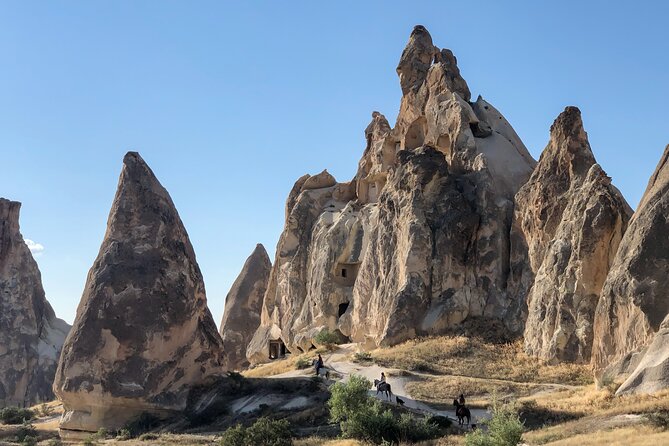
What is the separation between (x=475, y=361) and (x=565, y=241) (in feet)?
20.4

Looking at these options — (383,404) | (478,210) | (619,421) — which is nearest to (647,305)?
(619,421)

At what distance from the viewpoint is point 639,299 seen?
22781 mm

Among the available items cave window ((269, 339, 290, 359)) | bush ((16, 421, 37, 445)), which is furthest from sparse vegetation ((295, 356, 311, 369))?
cave window ((269, 339, 290, 359))

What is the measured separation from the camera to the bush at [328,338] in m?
44.7

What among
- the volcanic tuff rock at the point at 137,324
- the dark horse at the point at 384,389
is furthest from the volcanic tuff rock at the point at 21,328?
the dark horse at the point at 384,389

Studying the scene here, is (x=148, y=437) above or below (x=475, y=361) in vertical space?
below

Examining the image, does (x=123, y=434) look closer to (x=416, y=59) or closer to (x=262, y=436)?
(x=262, y=436)

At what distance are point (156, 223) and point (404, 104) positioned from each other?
24508 millimetres

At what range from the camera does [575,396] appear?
78.0ft

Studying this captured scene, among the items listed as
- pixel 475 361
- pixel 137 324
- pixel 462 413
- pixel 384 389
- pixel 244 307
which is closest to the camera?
pixel 462 413

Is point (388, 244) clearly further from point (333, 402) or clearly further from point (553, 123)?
point (333, 402)

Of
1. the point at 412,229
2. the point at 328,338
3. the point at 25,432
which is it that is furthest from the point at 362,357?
the point at 25,432

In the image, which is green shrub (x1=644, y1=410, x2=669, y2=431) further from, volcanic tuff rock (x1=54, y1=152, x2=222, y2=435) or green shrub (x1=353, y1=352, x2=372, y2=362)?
green shrub (x1=353, y1=352, x2=372, y2=362)

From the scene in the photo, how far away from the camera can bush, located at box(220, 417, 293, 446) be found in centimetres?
2008
